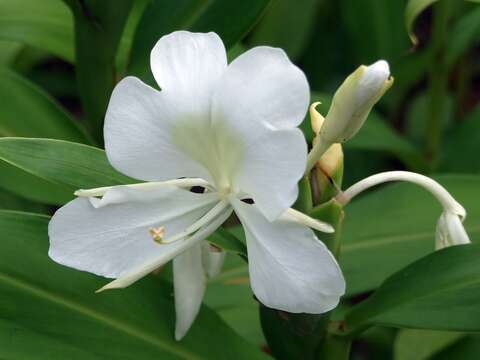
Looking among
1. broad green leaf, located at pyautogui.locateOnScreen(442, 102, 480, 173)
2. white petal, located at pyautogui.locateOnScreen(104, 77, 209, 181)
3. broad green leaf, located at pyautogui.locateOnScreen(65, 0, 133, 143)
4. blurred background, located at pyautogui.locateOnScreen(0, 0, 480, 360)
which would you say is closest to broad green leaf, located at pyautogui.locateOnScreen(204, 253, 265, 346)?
blurred background, located at pyautogui.locateOnScreen(0, 0, 480, 360)

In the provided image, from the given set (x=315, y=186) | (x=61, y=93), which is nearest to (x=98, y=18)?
(x=315, y=186)

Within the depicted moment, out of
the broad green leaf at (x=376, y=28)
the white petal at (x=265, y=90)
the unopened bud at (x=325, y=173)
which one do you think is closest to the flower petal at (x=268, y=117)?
the white petal at (x=265, y=90)

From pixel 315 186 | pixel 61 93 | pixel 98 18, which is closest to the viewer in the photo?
pixel 315 186

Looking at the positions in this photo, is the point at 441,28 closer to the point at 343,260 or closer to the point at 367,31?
the point at 367,31

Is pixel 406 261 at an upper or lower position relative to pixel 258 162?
lower

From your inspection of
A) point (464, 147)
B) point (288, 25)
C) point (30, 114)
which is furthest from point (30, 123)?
point (464, 147)

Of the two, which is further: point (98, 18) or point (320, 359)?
point (98, 18)

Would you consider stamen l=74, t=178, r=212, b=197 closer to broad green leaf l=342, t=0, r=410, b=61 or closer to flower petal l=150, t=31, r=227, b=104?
flower petal l=150, t=31, r=227, b=104

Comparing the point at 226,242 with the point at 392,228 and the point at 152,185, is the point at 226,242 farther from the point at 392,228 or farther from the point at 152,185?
the point at 392,228
